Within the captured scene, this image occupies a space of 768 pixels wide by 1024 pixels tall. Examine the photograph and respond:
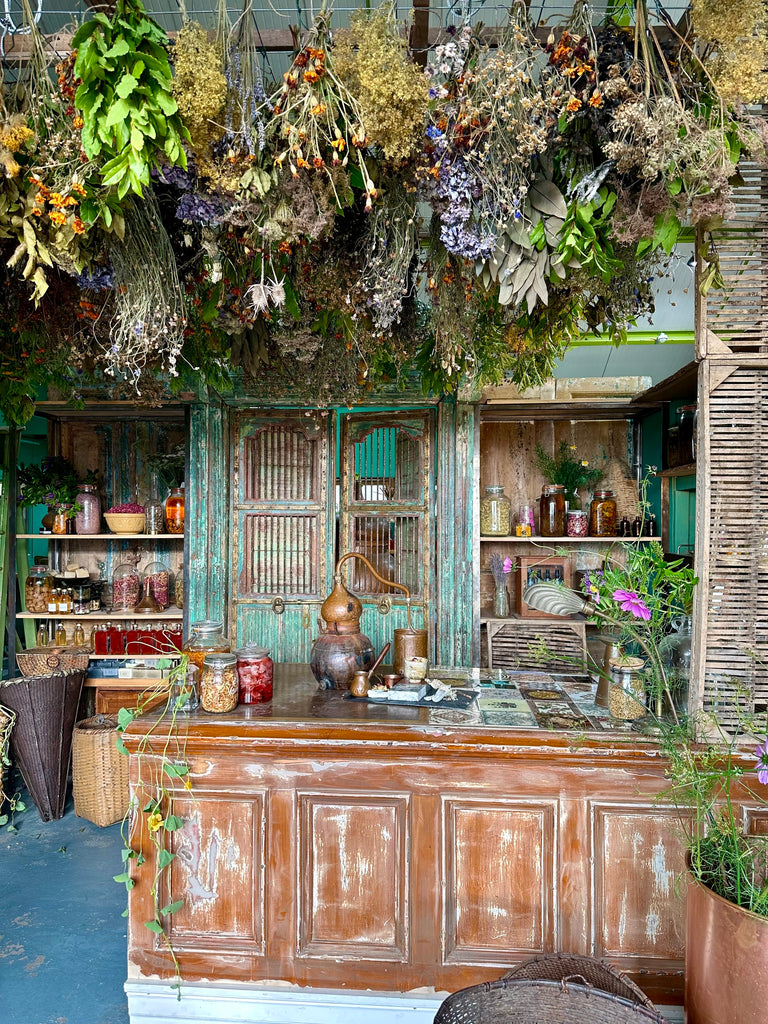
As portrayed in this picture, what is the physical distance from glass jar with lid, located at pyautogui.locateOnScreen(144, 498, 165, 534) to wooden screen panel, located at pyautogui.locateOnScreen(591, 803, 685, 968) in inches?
141

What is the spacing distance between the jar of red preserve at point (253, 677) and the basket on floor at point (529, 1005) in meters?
1.24

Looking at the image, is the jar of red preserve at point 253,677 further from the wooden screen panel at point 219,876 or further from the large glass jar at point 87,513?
the large glass jar at point 87,513

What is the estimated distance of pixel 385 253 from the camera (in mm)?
2252

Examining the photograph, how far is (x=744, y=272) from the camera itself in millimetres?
2240

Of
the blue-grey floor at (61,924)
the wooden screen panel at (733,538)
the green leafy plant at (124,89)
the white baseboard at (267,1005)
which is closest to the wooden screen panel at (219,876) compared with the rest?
the white baseboard at (267,1005)

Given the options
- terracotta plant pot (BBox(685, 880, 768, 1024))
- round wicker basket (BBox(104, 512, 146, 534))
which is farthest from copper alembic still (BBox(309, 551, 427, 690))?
round wicker basket (BBox(104, 512, 146, 534))

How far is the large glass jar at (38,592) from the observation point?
4.84 m

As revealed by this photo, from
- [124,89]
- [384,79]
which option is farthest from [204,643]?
[384,79]

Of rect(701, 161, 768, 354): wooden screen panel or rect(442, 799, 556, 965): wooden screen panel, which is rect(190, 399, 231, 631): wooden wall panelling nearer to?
rect(442, 799, 556, 965): wooden screen panel

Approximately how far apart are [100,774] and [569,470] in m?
3.57

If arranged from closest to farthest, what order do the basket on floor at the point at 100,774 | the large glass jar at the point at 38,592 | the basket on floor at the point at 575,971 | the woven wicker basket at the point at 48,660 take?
the basket on floor at the point at 575,971 → the basket on floor at the point at 100,774 → the woven wicker basket at the point at 48,660 → the large glass jar at the point at 38,592

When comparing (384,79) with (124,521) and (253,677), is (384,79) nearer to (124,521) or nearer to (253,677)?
(253,677)

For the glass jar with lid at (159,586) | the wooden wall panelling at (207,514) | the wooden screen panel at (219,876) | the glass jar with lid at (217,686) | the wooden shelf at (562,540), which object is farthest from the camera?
the glass jar with lid at (159,586)

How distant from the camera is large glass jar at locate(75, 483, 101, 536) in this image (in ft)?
16.0
